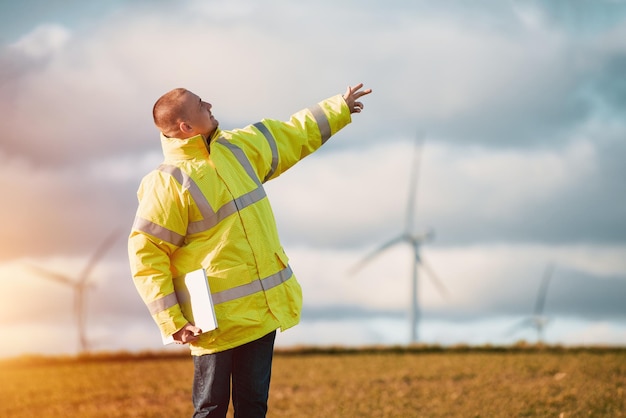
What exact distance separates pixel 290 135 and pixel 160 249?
127cm

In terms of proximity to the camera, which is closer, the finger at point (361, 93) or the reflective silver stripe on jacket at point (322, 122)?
the reflective silver stripe on jacket at point (322, 122)

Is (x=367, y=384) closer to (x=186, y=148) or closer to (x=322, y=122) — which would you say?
(x=322, y=122)

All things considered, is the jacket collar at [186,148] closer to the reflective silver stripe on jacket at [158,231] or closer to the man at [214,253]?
the man at [214,253]

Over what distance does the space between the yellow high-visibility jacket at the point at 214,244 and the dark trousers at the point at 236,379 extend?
0.34 ft

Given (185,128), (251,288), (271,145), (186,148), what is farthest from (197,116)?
(251,288)

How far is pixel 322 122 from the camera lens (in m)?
5.84

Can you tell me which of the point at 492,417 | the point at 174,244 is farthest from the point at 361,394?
the point at 174,244

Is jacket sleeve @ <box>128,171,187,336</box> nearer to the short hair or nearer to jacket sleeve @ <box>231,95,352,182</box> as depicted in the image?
the short hair

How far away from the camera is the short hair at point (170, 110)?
203 inches

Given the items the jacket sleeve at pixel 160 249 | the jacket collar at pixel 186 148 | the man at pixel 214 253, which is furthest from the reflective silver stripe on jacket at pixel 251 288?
the jacket collar at pixel 186 148

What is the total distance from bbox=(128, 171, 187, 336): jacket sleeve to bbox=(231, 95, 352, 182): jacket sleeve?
0.65 m

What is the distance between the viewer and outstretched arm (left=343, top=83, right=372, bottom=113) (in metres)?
6.00

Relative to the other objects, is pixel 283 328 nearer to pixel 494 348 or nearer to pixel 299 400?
pixel 299 400

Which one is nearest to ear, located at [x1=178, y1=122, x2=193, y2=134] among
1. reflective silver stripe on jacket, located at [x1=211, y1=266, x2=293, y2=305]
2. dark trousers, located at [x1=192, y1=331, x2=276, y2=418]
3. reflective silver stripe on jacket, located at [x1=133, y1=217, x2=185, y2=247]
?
reflective silver stripe on jacket, located at [x1=133, y1=217, x2=185, y2=247]
